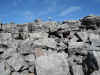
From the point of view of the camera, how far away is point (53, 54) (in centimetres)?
1170

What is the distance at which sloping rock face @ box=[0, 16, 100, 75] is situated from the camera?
10336mm

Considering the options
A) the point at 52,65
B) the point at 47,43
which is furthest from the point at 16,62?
the point at 47,43

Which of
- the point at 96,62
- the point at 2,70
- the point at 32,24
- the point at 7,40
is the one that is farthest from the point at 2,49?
the point at 96,62

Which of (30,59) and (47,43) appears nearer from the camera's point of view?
(30,59)

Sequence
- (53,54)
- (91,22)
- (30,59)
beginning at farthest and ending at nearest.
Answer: (91,22)
(30,59)
(53,54)

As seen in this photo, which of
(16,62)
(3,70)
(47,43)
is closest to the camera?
(3,70)

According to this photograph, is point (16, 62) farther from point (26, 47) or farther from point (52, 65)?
point (52, 65)

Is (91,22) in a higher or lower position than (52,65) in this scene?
higher

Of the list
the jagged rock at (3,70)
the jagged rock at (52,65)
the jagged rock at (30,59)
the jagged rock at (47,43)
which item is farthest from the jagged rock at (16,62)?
the jagged rock at (47,43)

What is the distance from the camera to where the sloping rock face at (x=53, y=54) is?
10.3 m

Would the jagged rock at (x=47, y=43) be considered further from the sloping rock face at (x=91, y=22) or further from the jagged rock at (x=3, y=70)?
the sloping rock face at (x=91, y=22)

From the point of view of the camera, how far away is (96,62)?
9695 mm

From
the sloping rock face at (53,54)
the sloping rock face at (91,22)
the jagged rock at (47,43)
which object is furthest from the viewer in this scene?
the sloping rock face at (91,22)

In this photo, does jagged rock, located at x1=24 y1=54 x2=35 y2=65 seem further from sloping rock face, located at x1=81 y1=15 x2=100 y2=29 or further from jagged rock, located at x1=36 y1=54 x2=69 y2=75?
sloping rock face, located at x1=81 y1=15 x2=100 y2=29
